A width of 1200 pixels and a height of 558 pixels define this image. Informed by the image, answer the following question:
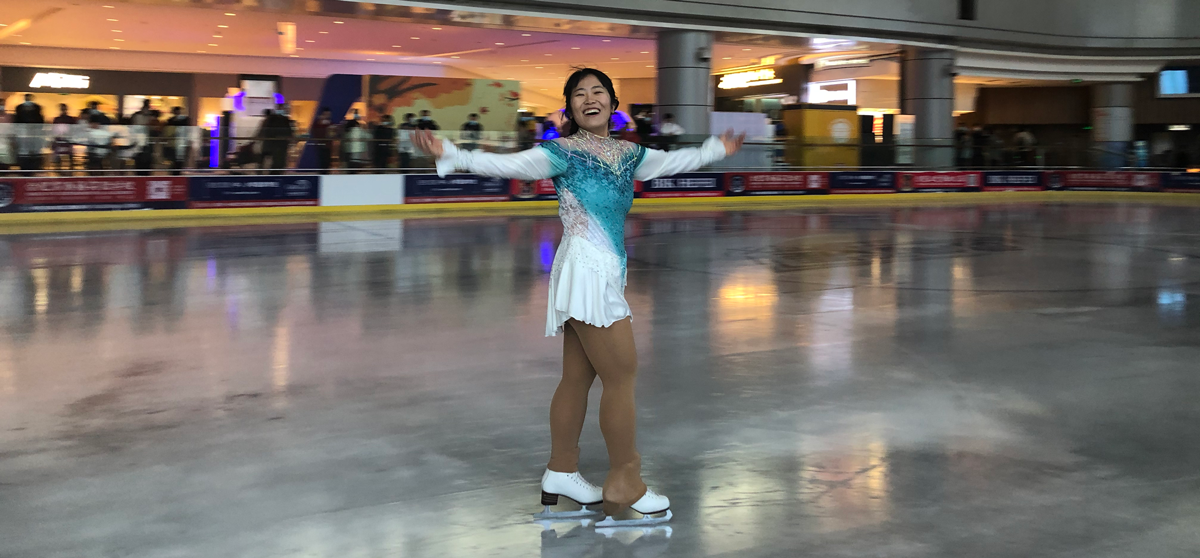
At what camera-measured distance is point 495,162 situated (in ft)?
11.7

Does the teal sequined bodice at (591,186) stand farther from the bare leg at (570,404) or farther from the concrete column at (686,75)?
the concrete column at (686,75)

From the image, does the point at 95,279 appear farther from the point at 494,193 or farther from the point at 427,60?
the point at 427,60

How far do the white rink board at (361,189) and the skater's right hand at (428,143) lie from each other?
17191mm

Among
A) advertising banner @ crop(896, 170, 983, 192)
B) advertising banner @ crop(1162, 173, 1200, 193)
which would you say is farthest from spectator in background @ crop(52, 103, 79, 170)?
advertising banner @ crop(1162, 173, 1200, 193)

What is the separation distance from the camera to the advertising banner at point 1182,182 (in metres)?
29.7

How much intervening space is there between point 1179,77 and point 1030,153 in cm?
856

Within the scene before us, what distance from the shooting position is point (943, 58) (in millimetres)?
30188

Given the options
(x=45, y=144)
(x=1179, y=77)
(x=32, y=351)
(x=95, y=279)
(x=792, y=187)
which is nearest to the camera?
(x=32, y=351)

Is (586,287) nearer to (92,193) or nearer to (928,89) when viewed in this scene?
(92,193)

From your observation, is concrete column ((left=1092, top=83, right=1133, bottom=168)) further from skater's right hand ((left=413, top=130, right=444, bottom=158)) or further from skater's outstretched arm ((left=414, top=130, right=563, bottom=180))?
skater's right hand ((left=413, top=130, right=444, bottom=158))

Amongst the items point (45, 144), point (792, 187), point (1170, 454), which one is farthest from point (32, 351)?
point (792, 187)

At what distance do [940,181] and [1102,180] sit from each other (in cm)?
602

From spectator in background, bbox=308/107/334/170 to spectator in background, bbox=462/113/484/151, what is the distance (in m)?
2.57

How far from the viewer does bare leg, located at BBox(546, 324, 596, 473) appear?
3846mm
